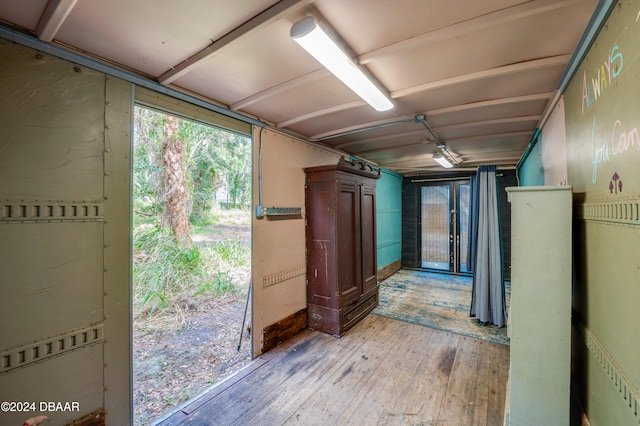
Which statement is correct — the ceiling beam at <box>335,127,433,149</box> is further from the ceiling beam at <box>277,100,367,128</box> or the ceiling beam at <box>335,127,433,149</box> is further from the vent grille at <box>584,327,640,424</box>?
the vent grille at <box>584,327,640,424</box>

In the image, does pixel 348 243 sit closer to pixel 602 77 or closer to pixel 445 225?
pixel 602 77

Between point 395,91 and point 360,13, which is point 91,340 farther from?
point 395,91

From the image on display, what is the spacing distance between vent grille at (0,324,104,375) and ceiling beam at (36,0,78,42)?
5.68 ft

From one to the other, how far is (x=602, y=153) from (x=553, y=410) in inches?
60.4

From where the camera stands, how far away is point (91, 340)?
5.56 ft

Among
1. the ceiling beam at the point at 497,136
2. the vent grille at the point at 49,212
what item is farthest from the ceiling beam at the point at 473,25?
the ceiling beam at the point at 497,136

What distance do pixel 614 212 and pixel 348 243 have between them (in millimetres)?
2704

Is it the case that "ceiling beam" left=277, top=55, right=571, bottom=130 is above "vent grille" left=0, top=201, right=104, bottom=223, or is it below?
above

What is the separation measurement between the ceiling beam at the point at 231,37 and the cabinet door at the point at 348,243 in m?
2.13

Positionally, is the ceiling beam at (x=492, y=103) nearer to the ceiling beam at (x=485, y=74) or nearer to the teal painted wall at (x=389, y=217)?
the ceiling beam at (x=485, y=74)

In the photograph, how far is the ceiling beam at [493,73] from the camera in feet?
5.57

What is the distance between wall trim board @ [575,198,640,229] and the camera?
1027 millimetres

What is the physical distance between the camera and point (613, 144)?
1203 millimetres

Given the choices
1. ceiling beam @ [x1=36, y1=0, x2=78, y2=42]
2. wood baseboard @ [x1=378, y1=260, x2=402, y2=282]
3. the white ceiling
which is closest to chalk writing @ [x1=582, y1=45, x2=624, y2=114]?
the white ceiling
